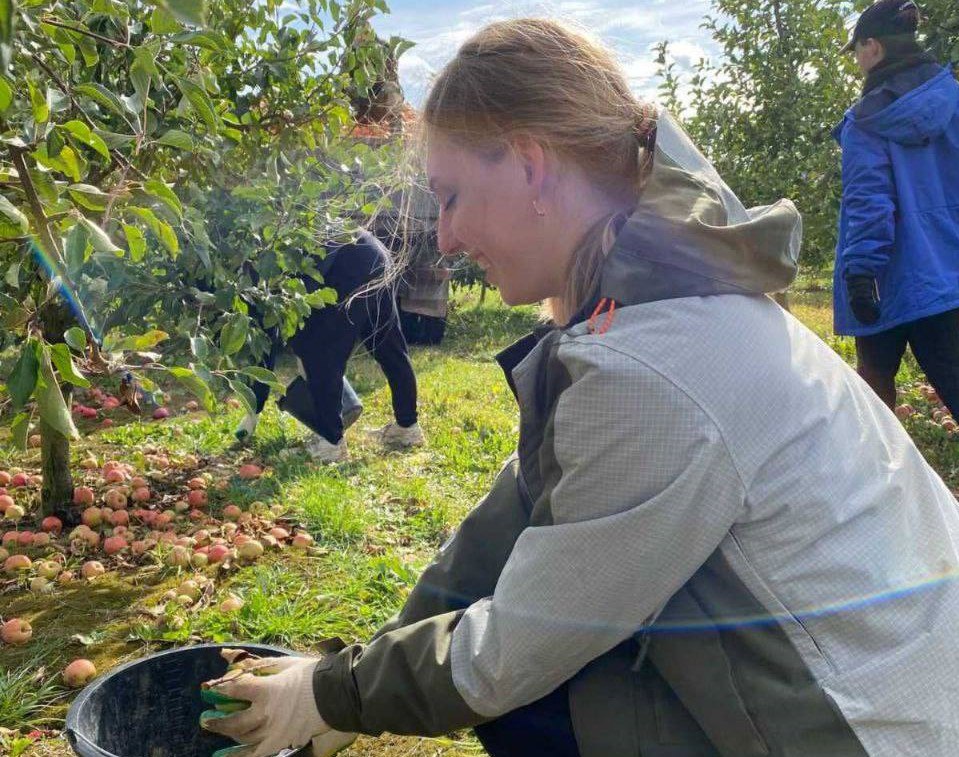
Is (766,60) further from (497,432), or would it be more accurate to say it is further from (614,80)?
(614,80)

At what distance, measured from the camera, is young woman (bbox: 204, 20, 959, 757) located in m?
1.13

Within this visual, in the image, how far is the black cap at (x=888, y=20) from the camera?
3.27 meters

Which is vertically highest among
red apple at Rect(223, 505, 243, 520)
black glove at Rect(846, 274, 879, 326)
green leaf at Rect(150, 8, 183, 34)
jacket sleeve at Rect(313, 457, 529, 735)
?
green leaf at Rect(150, 8, 183, 34)

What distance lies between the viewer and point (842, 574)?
3.79 feet

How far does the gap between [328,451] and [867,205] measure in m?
2.40

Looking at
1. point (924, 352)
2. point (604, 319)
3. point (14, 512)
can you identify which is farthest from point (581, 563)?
point (14, 512)

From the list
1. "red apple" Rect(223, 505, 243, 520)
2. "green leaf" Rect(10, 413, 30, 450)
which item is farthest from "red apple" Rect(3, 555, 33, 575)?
"green leaf" Rect(10, 413, 30, 450)

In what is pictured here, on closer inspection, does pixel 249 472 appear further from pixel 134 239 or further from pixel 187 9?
pixel 187 9

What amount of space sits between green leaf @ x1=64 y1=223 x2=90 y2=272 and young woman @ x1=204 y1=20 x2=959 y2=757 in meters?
0.51

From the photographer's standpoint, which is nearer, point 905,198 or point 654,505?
point 654,505

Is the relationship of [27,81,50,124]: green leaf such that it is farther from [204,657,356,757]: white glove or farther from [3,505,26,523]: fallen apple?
[3,505,26,523]: fallen apple

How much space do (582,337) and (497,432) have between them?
354 centimetres

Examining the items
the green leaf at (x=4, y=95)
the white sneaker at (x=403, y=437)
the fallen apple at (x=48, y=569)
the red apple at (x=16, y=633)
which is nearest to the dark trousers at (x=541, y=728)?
the green leaf at (x=4, y=95)

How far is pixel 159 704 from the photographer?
6.03 feet
